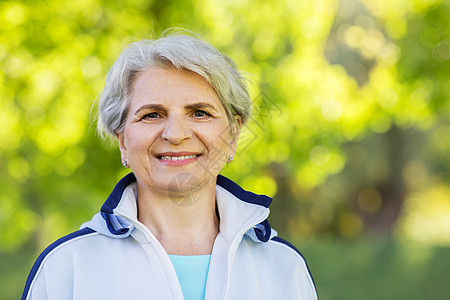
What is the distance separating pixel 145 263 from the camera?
1.83m

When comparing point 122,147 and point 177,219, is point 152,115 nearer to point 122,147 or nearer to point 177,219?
point 122,147

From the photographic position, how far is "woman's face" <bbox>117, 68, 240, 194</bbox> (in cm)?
184

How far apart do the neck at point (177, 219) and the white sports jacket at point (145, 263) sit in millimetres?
58

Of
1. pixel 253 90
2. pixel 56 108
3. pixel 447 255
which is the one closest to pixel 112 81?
pixel 253 90

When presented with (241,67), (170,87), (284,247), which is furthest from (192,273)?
(241,67)

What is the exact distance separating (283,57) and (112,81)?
12.0 feet

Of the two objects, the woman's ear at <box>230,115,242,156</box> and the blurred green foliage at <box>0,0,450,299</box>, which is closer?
the woman's ear at <box>230,115,242,156</box>

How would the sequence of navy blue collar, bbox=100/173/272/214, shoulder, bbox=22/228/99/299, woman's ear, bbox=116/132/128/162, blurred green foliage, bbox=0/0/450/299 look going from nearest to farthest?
shoulder, bbox=22/228/99/299, navy blue collar, bbox=100/173/272/214, woman's ear, bbox=116/132/128/162, blurred green foliage, bbox=0/0/450/299

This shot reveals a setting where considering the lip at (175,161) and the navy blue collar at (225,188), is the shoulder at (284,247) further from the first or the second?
the lip at (175,161)

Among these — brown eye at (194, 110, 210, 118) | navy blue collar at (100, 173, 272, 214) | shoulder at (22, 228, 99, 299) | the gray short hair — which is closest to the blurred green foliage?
navy blue collar at (100, 173, 272, 214)

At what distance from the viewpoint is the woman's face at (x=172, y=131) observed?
6.03ft

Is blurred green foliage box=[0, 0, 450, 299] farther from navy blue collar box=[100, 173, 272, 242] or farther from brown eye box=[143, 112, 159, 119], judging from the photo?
brown eye box=[143, 112, 159, 119]

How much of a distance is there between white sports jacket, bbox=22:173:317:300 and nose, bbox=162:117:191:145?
1.04ft

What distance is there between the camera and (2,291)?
7277 mm
